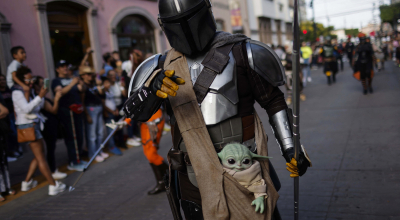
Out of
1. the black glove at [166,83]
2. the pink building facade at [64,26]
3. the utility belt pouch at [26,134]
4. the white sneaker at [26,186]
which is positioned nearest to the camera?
the black glove at [166,83]

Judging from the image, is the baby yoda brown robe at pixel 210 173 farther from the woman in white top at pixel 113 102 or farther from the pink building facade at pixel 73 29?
the pink building facade at pixel 73 29

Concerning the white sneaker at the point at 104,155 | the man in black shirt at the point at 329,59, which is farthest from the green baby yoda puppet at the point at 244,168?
the man in black shirt at the point at 329,59

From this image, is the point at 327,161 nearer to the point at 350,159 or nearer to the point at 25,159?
the point at 350,159

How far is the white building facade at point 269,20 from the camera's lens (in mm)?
26180

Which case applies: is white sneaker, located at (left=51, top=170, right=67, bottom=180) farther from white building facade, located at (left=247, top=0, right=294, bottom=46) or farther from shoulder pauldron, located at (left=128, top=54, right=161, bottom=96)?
white building facade, located at (left=247, top=0, right=294, bottom=46)

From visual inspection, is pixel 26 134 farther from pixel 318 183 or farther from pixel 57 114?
pixel 318 183

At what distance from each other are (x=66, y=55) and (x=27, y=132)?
223 inches

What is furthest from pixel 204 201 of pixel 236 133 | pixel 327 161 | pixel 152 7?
pixel 152 7

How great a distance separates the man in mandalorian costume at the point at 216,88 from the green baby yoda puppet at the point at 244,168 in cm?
14

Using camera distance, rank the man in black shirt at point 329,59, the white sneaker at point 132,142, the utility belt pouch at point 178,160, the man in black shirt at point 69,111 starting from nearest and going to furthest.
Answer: the utility belt pouch at point 178,160 < the man in black shirt at point 69,111 < the white sneaker at point 132,142 < the man in black shirt at point 329,59

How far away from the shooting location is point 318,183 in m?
4.05

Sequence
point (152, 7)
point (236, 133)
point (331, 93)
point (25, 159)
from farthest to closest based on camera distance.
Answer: point (152, 7) → point (331, 93) → point (25, 159) → point (236, 133)

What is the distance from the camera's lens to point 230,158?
1769 mm

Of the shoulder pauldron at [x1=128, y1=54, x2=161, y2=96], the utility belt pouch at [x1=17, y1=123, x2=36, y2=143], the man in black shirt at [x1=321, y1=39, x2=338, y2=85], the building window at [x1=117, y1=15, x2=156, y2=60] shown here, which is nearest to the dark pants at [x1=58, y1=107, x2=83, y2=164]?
the utility belt pouch at [x1=17, y1=123, x2=36, y2=143]
